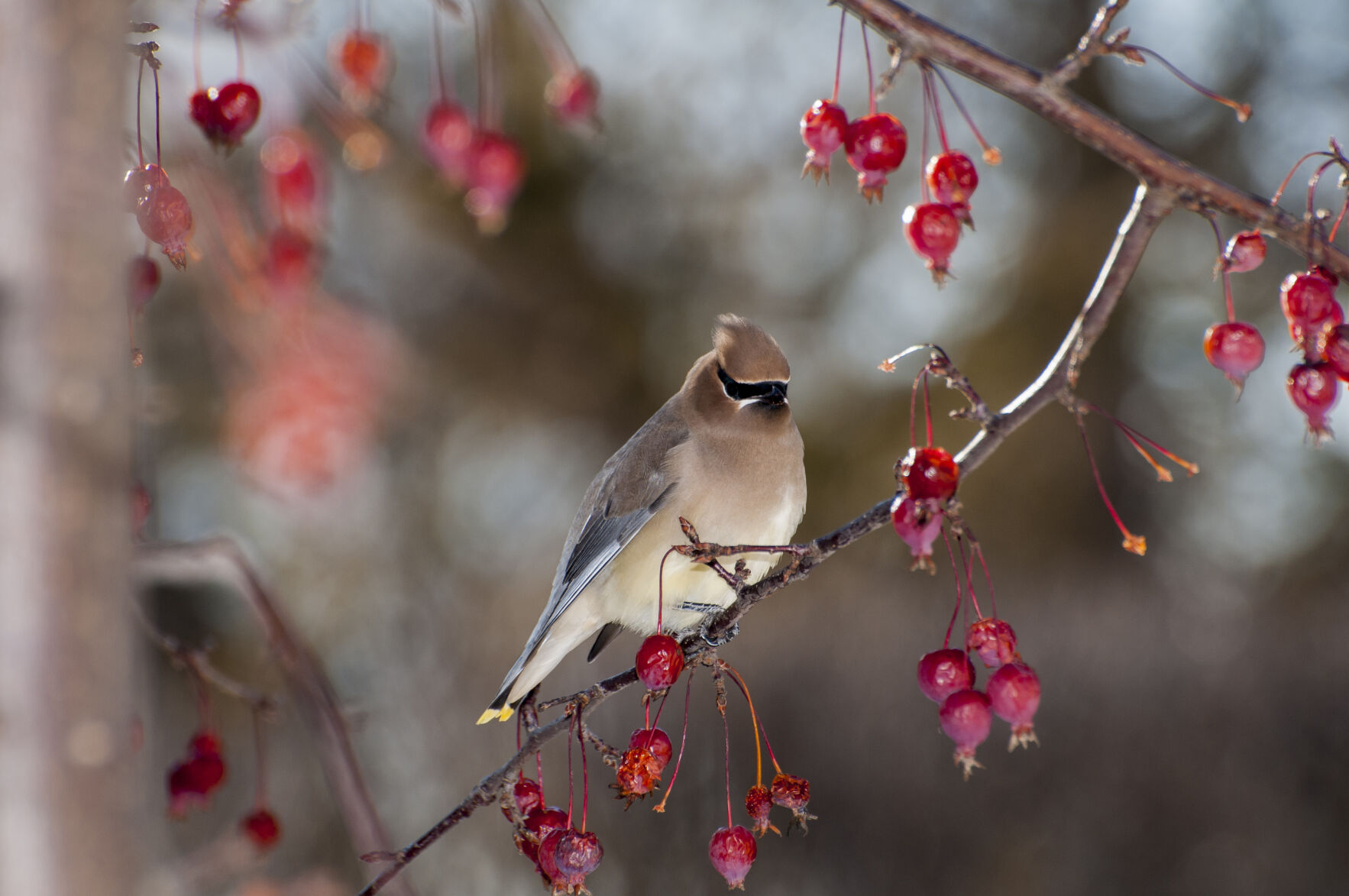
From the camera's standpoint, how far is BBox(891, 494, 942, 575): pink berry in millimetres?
1362

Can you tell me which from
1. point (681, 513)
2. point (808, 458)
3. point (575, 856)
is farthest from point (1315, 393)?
point (808, 458)

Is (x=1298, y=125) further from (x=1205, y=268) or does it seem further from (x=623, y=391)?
(x=623, y=391)

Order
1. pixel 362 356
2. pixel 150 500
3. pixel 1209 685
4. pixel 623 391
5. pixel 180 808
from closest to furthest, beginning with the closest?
pixel 150 500 < pixel 180 808 < pixel 362 356 < pixel 1209 685 < pixel 623 391

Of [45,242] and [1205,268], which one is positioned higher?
[1205,268]

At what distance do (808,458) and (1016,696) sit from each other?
8299mm

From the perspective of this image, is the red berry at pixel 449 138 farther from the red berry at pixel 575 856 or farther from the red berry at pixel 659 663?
the red berry at pixel 575 856

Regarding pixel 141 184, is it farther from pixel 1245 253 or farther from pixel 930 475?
pixel 1245 253

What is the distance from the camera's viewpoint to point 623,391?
1032 cm

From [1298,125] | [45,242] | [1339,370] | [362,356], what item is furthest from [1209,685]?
[45,242]

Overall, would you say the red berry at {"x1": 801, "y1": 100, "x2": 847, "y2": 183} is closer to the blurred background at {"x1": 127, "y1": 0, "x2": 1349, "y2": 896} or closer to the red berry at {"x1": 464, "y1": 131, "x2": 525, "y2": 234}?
the red berry at {"x1": 464, "y1": 131, "x2": 525, "y2": 234}

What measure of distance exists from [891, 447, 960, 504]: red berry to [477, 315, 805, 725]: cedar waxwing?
136 cm

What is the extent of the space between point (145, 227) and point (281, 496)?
2.04 metres

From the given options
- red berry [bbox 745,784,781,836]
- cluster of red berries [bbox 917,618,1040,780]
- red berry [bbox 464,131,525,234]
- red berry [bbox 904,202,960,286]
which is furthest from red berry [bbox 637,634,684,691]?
red berry [bbox 464,131,525,234]

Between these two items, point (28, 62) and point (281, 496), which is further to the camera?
point (281, 496)
